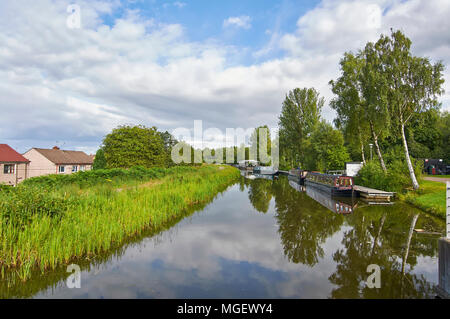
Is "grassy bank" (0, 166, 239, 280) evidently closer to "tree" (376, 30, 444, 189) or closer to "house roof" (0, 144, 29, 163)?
"tree" (376, 30, 444, 189)

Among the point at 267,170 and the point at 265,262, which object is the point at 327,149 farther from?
the point at 265,262

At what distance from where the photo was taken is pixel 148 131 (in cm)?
2705

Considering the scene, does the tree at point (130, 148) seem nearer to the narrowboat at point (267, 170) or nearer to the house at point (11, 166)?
the house at point (11, 166)

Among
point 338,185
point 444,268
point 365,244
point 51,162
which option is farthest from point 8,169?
point 444,268

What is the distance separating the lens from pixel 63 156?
41.2 m

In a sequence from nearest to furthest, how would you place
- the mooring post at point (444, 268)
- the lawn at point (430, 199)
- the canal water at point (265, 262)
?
1. the mooring post at point (444, 268)
2. the canal water at point (265, 262)
3. the lawn at point (430, 199)

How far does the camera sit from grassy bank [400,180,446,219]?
10531mm

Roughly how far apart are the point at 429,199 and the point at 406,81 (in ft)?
26.6

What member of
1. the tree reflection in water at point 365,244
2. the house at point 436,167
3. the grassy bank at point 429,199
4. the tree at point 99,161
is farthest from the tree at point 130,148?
the house at point 436,167

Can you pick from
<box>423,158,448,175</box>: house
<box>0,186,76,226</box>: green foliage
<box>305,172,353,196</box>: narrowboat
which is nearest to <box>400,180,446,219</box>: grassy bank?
<box>305,172,353,196</box>: narrowboat

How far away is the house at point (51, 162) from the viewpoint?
3625 centimetres

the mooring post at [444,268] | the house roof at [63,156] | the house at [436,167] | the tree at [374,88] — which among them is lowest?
the mooring post at [444,268]

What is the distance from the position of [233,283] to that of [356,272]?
2701 mm

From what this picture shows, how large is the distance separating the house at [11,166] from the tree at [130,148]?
13.4 meters
